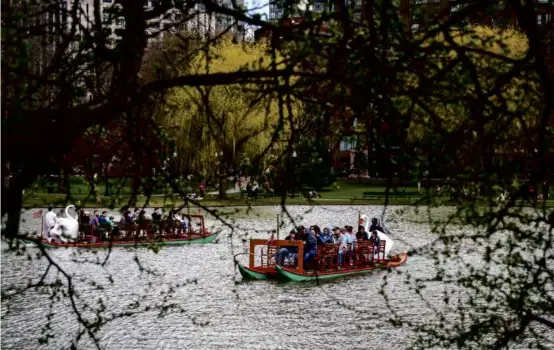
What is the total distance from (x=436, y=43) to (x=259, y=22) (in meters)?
1.02

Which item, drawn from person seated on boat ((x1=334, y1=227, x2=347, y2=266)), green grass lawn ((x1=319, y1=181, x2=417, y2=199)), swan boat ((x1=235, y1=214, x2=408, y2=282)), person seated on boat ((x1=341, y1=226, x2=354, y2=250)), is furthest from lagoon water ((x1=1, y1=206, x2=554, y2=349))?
green grass lawn ((x1=319, y1=181, x2=417, y2=199))

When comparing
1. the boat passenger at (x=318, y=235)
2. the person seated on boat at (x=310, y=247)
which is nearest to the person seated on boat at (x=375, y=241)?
the boat passenger at (x=318, y=235)

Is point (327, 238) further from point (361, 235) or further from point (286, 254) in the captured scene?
point (361, 235)

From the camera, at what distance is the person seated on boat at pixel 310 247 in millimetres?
25056

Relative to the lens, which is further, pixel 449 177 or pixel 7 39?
pixel 449 177

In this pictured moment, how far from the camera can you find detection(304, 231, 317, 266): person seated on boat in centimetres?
2506

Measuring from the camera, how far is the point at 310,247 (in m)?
25.3

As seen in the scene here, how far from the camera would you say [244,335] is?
17.7m

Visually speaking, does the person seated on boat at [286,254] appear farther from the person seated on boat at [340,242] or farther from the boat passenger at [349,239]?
the boat passenger at [349,239]

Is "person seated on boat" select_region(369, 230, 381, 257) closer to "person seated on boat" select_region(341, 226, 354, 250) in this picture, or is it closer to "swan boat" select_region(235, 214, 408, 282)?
"swan boat" select_region(235, 214, 408, 282)

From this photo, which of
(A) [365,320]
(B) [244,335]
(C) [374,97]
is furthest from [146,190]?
(A) [365,320]

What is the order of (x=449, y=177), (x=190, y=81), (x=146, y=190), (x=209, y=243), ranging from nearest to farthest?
1. (x=190, y=81)
2. (x=146, y=190)
3. (x=449, y=177)
4. (x=209, y=243)

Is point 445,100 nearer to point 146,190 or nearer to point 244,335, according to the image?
point 146,190

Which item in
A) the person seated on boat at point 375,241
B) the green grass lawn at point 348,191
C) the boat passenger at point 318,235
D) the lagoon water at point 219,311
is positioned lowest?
the lagoon water at point 219,311
